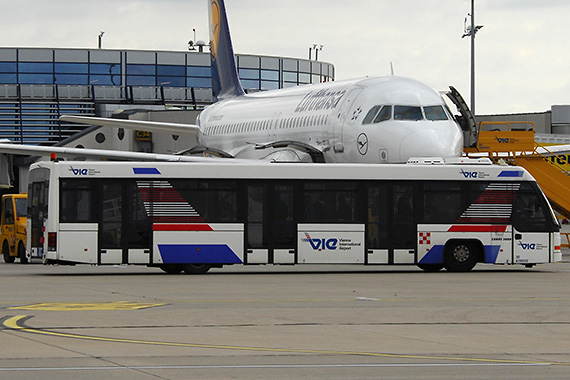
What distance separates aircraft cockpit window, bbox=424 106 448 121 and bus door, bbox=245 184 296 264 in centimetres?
648

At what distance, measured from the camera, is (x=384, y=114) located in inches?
→ 1189

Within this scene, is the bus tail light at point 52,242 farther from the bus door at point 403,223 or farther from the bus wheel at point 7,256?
the bus wheel at point 7,256

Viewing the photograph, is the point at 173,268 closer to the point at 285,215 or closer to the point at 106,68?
the point at 285,215

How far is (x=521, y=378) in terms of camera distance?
9953 millimetres

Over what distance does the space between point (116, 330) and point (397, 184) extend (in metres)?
12.8

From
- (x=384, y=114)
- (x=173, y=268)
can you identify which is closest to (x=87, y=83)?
(x=384, y=114)

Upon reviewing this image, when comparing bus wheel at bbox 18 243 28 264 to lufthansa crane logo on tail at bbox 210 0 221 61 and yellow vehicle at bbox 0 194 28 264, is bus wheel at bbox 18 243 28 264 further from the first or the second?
lufthansa crane logo on tail at bbox 210 0 221 61

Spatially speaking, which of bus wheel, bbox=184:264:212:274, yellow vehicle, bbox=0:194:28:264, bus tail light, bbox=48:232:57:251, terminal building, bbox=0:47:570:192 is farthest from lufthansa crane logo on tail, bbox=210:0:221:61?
bus tail light, bbox=48:232:57:251

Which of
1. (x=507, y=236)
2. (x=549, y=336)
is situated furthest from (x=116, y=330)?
(x=507, y=236)

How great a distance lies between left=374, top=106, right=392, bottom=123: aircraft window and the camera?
98.8ft

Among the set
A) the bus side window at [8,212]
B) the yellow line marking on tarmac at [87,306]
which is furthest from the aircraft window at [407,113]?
the yellow line marking on tarmac at [87,306]

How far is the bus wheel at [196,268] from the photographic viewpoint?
25.0 metres

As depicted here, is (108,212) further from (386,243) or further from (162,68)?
(162,68)

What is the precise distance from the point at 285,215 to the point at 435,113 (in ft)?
23.0
